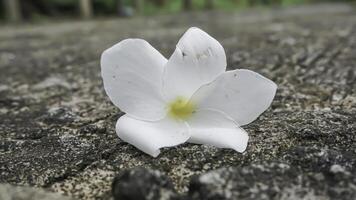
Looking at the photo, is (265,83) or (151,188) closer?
(151,188)

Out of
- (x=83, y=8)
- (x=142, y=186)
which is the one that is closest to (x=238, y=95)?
(x=142, y=186)

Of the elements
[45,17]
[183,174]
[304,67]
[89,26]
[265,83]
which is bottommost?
[45,17]

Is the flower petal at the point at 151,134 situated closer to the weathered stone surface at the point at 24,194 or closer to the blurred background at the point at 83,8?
the weathered stone surface at the point at 24,194

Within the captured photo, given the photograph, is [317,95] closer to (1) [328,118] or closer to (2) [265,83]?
(1) [328,118]

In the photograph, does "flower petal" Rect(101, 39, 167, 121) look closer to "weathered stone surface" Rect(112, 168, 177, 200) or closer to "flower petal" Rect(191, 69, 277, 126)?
"flower petal" Rect(191, 69, 277, 126)

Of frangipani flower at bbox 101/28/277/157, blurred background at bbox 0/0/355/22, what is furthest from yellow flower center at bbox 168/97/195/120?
blurred background at bbox 0/0/355/22

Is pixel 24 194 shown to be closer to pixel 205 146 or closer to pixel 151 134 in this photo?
pixel 151 134

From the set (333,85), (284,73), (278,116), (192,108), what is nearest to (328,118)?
(278,116)

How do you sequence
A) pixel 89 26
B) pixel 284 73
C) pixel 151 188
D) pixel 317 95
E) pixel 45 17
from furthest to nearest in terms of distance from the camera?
pixel 45 17
pixel 89 26
pixel 284 73
pixel 317 95
pixel 151 188
